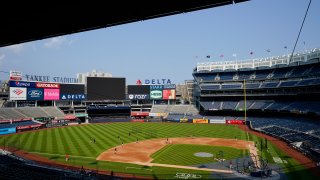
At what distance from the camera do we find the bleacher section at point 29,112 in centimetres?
8219

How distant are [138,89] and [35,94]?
37679 millimetres

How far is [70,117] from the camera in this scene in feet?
317

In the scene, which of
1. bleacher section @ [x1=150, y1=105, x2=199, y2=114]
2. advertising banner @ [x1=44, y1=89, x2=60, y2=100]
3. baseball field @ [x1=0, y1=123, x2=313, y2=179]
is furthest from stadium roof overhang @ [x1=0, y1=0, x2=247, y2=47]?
bleacher section @ [x1=150, y1=105, x2=199, y2=114]

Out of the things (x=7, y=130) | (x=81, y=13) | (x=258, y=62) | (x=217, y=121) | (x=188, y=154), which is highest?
(x=258, y=62)

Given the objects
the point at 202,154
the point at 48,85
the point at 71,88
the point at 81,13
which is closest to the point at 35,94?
the point at 48,85

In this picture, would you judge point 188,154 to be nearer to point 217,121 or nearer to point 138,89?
point 217,121

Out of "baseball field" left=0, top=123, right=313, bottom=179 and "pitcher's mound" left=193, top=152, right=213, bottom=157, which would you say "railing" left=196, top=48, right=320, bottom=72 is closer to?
"baseball field" left=0, top=123, right=313, bottom=179

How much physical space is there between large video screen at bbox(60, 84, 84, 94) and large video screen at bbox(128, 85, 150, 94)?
18847 millimetres

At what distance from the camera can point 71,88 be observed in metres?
103

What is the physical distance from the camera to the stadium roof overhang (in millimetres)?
12273

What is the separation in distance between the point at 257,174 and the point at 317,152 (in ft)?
45.7

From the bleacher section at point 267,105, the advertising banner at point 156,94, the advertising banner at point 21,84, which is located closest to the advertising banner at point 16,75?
the advertising banner at point 21,84

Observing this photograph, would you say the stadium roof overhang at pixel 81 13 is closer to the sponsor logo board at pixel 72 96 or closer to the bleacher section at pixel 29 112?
the bleacher section at pixel 29 112

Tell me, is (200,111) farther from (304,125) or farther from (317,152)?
(317,152)
